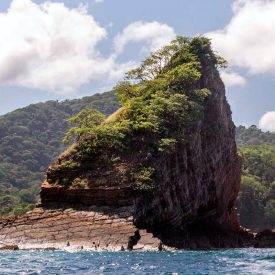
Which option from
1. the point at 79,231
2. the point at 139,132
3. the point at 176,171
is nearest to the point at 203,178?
the point at 176,171

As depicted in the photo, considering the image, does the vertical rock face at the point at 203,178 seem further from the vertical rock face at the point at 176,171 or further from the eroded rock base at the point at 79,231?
the eroded rock base at the point at 79,231

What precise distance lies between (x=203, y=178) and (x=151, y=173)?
47.4 feet

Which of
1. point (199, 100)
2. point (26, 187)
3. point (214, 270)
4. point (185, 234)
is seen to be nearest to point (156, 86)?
point (199, 100)

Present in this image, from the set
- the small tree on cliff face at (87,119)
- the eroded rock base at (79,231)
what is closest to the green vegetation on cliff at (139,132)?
the small tree on cliff face at (87,119)

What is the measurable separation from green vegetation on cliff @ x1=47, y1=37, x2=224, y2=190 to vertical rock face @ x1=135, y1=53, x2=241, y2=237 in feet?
6.70

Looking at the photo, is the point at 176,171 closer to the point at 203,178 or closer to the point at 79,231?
the point at 203,178

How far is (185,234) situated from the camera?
54.1 metres

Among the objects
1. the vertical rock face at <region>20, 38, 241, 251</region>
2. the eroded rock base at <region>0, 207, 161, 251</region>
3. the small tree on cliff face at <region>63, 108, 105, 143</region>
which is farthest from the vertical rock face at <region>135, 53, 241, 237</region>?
the small tree on cliff face at <region>63, 108, 105, 143</region>

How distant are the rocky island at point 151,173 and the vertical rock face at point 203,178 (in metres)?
0.13

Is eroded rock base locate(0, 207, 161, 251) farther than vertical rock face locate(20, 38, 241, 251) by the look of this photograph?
No

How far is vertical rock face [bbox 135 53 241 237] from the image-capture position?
52.1 metres

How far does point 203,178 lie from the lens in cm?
6278

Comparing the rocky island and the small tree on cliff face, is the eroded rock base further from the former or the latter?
the small tree on cliff face

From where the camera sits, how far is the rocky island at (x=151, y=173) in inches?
1730
